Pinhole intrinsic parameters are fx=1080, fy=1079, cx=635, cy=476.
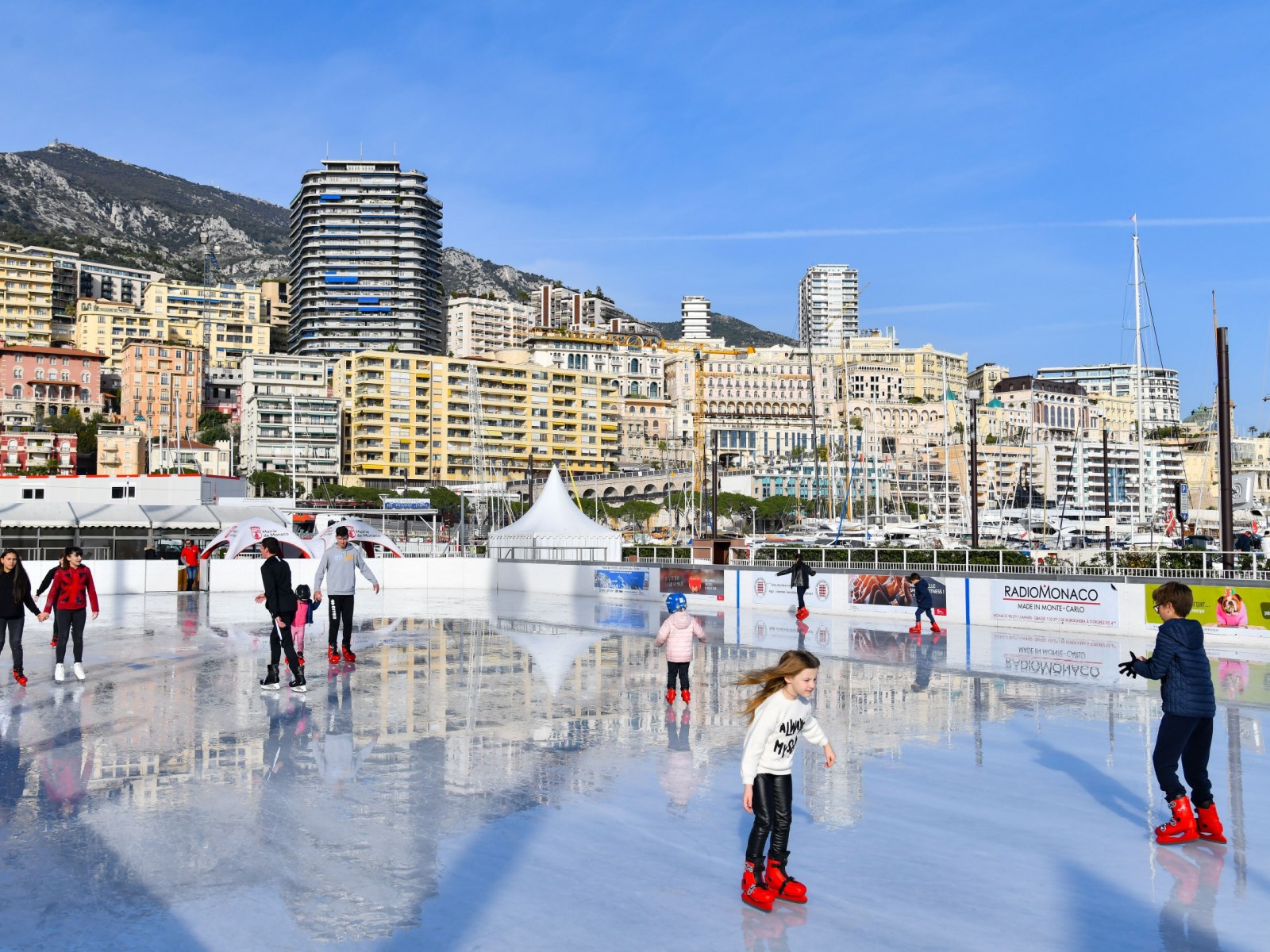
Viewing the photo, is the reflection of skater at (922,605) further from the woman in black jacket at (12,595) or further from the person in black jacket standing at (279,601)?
the woman in black jacket at (12,595)

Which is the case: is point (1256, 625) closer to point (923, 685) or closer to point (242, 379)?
point (923, 685)

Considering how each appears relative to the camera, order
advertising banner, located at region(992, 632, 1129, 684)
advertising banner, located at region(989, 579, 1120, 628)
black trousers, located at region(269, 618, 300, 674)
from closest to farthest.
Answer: black trousers, located at region(269, 618, 300, 674), advertising banner, located at region(992, 632, 1129, 684), advertising banner, located at region(989, 579, 1120, 628)

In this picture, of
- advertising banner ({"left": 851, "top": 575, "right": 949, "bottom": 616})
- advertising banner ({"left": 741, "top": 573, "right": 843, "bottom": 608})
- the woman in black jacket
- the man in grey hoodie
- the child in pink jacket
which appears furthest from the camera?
advertising banner ({"left": 741, "top": 573, "right": 843, "bottom": 608})

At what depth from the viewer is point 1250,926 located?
17.0 feet

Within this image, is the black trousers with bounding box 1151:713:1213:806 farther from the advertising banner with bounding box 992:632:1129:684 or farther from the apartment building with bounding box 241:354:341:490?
the apartment building with bounding box 241:354:341:490

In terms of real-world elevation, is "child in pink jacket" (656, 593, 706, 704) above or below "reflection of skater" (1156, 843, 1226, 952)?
above

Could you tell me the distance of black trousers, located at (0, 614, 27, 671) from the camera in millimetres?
11836

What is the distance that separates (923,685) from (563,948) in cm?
948

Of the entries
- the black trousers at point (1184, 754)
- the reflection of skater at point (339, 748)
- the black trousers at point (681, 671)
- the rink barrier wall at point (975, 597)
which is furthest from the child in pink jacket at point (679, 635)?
the rink barrier wall at point (975, 597)

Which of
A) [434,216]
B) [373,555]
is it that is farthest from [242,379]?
[373,555]

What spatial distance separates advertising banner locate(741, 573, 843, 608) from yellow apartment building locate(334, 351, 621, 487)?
336ft

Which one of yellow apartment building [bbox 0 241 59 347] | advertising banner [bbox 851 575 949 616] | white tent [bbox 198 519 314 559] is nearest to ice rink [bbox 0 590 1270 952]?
advertising banner [bbox 851 575 949 616]

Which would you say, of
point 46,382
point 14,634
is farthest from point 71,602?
point 46,382

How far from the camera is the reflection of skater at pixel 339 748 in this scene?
8.35m
